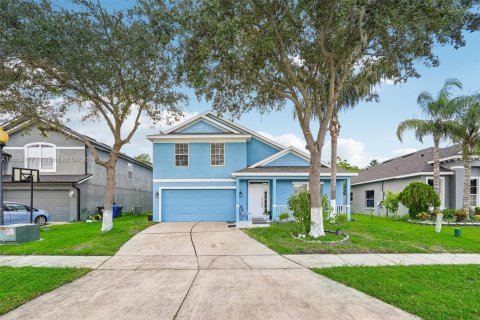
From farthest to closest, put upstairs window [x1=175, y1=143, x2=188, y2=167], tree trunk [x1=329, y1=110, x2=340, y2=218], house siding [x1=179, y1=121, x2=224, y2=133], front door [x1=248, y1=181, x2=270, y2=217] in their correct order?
1. house siding [x1=179, y1=121, x2=224, y2=133]
2. upstairs window [x1=175, y1=143, x2=188, y2=167]
3. front door [x1=248, y1=181, x2=270, y2=217]
4. tree trunk [x1=329, y1=110, x2=340, y2=218]

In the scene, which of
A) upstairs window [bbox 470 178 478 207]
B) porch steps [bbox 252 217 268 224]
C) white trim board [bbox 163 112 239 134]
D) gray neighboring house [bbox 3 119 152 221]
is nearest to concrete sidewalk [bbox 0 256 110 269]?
porch steps [bbox 252 217 268 224]

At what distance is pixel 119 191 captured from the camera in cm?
2566

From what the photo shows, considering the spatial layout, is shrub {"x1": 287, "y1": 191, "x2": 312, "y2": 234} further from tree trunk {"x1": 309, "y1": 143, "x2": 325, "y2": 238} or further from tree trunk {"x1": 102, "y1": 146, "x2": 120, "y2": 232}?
tree trunk {"x1": 102, "y1": 146, "x2": 120, "y2": 232}

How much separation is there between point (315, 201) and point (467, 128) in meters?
12.8

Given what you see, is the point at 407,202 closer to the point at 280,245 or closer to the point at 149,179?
the point at 280,245

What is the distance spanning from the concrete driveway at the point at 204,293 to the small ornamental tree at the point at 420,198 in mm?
13400

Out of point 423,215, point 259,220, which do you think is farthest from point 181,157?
point 423,215

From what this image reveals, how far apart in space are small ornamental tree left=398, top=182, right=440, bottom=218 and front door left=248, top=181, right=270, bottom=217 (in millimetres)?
8753

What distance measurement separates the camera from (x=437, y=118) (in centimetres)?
1861

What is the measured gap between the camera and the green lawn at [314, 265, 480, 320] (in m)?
5.01

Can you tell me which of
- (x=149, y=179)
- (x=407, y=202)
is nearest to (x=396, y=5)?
(x=407, y=202)

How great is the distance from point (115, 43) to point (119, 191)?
50.4 feet

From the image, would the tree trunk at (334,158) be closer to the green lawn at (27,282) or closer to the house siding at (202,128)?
the house siding at (202,128)

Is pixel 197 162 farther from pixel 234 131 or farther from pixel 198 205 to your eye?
pixel 234 131
